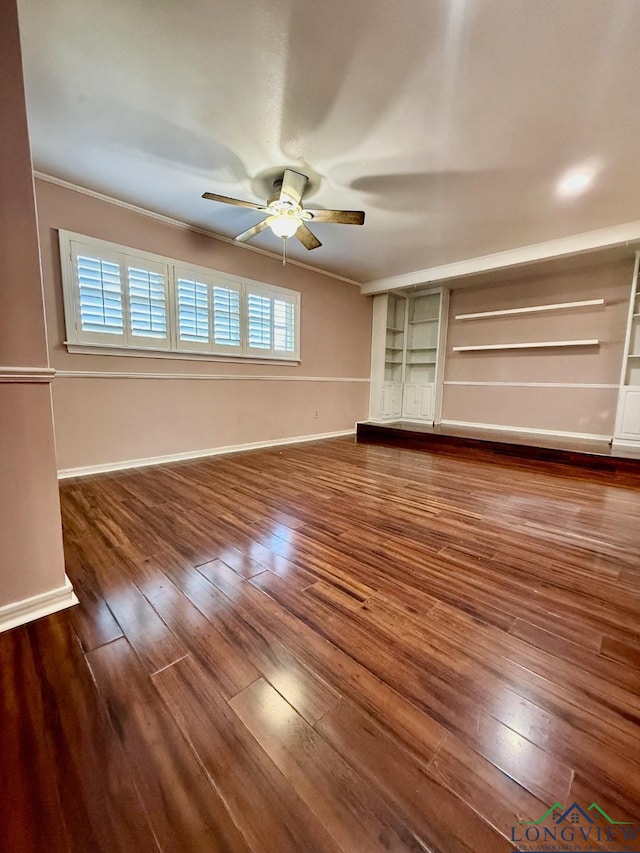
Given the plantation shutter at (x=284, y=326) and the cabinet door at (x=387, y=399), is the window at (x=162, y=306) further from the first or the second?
the cabinet door at (x=387, y=399)

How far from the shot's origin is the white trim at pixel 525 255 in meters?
3.66

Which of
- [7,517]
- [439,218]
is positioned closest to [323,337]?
[439,218]

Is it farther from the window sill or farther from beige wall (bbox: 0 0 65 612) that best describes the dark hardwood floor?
the window sill

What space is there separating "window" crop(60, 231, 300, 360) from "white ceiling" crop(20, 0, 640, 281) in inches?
25.1

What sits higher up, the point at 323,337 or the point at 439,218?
the point at 439,218

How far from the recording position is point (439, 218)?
11.6 ft

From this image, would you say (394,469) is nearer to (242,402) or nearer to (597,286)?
(242,402)

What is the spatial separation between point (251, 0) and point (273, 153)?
1.01 m

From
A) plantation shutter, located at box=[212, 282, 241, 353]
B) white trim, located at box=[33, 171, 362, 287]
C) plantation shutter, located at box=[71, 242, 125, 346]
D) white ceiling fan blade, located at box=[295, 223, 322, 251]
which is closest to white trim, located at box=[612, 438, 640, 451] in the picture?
white ceiling fan blade, located at box=[295, 223, 322, 251]

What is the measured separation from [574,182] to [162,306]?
4071 mm

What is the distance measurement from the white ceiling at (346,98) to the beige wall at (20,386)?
0.84 meters

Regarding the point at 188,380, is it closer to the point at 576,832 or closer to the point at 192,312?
the point at 192,312

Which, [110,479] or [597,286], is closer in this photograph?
[110,479]

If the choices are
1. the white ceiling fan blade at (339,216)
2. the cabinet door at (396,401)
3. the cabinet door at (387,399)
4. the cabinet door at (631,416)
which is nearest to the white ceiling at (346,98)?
the white ceiling fan blade at (339,216)
